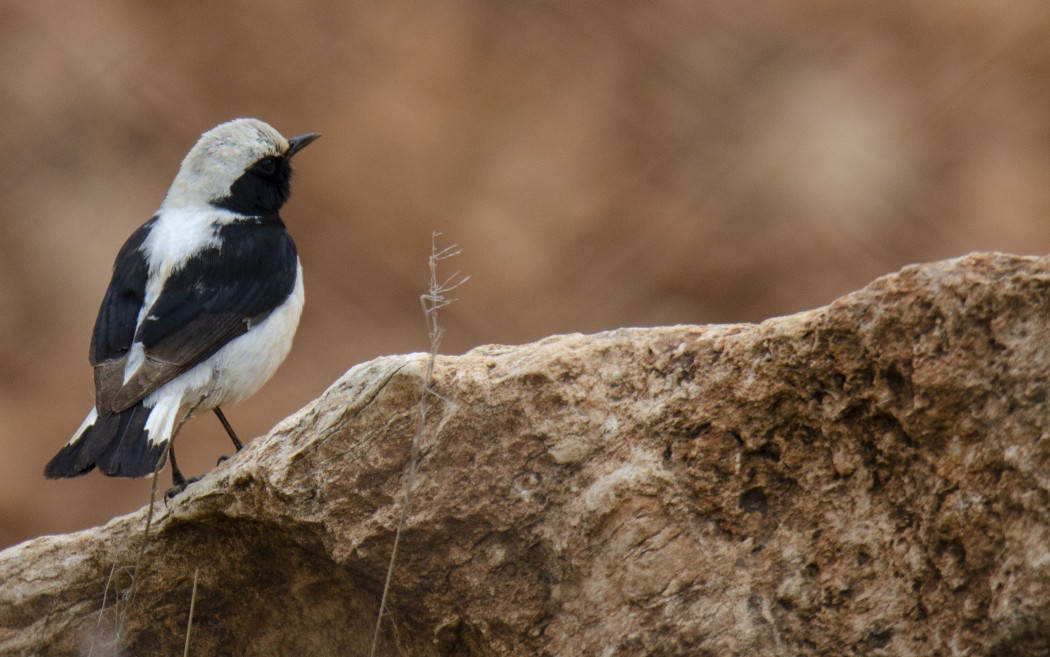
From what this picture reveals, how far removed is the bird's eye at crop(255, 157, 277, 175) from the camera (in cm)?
531

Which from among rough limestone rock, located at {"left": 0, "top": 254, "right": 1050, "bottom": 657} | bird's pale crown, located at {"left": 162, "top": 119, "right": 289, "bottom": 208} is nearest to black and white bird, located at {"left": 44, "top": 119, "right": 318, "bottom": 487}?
bird's pale crown, located at {"left": 162, "top": 119, "right": 289, "bottom": 208}

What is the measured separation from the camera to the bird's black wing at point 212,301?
14.2 feet

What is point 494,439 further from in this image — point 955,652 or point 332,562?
point 955,652

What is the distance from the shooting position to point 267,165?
17.5ft

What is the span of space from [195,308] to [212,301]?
2.8 inches

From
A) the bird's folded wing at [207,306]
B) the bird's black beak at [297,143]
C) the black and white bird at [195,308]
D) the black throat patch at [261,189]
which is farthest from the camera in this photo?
the bird's black beak at [297,143]

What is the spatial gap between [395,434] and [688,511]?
712mm

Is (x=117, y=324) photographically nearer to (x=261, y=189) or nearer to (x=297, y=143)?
(x=261, y=189)

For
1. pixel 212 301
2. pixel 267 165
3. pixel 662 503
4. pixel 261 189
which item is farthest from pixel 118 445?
pixel 662 503

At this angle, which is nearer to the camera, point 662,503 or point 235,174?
point 662,503

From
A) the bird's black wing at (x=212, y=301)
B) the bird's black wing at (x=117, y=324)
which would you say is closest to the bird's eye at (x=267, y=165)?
the bird's black wing at (x=212, y=301)

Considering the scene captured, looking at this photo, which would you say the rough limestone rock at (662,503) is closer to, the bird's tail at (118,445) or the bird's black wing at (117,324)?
the bird's tail at (118,445)

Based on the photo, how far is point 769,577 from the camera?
Answer: 299 centimetres

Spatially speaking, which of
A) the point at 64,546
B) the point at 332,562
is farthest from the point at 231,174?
the point at 332,562
